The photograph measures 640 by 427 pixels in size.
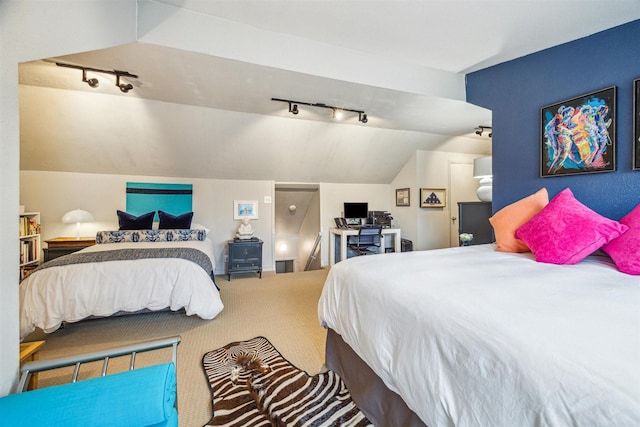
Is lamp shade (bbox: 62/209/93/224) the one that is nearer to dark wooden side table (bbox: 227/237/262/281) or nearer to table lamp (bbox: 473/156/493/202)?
dark wooden side table (bbox: 227/237/262/281)

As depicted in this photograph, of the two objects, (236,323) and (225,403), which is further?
(236,323)

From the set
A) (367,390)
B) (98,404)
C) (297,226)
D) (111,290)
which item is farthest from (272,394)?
(297,226)

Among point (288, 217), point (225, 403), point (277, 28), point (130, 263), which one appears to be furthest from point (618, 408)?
point (288, 217)

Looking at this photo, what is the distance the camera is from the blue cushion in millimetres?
736

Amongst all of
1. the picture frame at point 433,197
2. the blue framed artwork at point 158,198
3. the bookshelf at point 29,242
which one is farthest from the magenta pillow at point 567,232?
the bookshelf at point 29,242

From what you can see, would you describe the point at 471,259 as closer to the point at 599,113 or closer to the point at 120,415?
the point at 599,113

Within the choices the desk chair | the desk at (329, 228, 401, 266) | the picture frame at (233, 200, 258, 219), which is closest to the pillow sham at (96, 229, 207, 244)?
the picture frame at (233, 200, 258, 219)

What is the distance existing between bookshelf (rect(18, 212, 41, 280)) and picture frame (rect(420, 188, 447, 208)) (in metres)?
5.84

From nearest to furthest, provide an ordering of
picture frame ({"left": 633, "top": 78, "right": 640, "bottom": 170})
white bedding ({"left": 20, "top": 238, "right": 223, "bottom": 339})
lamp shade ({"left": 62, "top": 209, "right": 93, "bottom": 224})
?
picture frame ({"left": 633, "top": 78, "right": 640, "bottom": 170}) < white bedding ({"left": 20, "top": 238, "right": 223, "bottom": 339}) < lamp shade ({"left": 62, "top": 209, "right": 93, "bottom": 224})

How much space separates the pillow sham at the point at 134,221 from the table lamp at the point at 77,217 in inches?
16.4

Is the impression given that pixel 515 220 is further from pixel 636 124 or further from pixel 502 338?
pixel 502 338

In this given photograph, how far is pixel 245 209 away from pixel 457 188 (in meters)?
4.03

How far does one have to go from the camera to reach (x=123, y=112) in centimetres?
314

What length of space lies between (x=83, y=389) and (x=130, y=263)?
71.9 inches
